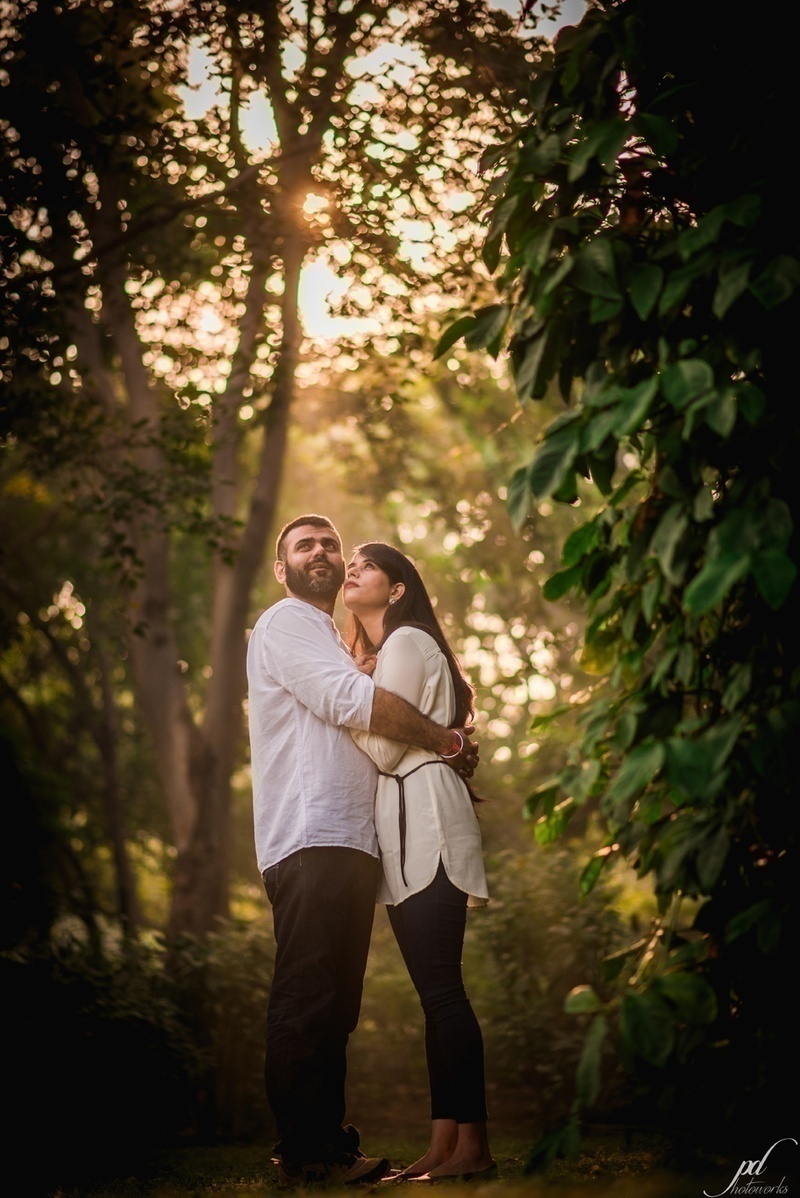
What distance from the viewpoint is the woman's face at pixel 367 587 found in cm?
446

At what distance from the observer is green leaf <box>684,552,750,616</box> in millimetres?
2180

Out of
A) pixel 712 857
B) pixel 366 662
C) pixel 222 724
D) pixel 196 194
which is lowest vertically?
pixel 712 857

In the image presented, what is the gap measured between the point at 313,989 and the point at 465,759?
1.02 meters

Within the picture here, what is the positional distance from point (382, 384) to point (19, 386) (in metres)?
3.48

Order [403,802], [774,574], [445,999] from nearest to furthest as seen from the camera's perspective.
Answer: [774,574], [445,999], [403,802]

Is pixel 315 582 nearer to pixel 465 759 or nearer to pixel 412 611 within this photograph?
pixel 412 611

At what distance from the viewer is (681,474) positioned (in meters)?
2.56

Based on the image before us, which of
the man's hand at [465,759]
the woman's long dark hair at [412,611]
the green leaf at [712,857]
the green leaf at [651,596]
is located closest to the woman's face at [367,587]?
the woman's long dark hair at [412,611]

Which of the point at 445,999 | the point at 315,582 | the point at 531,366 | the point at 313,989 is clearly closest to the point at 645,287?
the point at 531,366

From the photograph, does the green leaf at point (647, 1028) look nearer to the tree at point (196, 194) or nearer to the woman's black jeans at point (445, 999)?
the woman's black jeans at point (445, 999)

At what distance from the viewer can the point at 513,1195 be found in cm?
280

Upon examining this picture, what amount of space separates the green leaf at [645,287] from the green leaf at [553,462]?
314mm

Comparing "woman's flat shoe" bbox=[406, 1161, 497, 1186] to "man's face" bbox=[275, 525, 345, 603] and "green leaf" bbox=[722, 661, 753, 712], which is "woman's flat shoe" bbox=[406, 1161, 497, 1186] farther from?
"man's face" bbox=[275, 525, 345, 603]

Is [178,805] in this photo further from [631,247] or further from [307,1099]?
[631,247]
